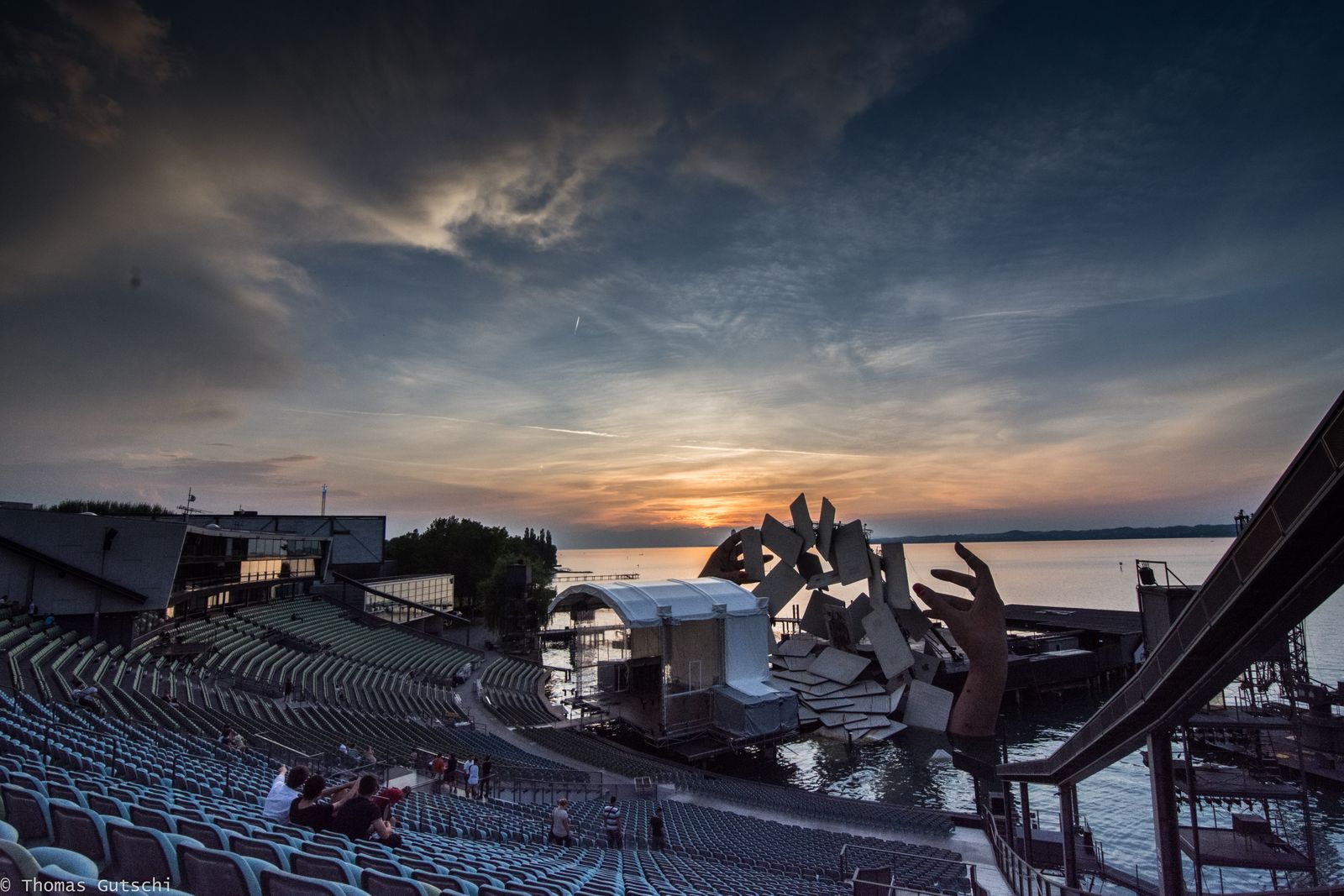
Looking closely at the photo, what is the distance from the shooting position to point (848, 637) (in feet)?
151

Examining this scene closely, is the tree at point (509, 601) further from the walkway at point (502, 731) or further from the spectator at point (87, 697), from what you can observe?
the spectator at point (87, 697)

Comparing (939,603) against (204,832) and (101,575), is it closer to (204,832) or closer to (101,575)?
(204,832)

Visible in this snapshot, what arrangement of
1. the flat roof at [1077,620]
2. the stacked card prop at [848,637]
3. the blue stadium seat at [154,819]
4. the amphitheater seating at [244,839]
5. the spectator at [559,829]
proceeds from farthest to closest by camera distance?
the flat roof at [1077,620], the stacked card prop at [848,637], the spectator at [559,829], the blue stadium seat at [154,819], the amphitheater seating at [244,839]

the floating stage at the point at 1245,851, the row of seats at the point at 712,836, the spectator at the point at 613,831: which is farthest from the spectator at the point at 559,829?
the floating stage at the point at 1245,851

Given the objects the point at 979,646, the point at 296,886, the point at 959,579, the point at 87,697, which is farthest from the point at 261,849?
the point at 959,579

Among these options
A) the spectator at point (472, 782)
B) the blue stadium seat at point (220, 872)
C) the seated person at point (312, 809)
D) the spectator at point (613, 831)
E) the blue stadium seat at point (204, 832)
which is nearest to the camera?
the blue stadium seat at point (220, 872)

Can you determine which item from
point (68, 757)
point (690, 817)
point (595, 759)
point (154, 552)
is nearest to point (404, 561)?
point (154, 552)

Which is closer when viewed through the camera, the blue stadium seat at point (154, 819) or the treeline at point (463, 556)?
the blue stadium seat at point (154, 819)

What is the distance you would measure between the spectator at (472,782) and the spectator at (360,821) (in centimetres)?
1160

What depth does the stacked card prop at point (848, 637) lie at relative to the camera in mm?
39062

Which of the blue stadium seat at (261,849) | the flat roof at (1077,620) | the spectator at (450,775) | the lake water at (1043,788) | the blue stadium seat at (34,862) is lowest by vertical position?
the lake water at (1043,788)

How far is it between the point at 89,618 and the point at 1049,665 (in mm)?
55584

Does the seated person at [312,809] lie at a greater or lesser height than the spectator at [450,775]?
greater

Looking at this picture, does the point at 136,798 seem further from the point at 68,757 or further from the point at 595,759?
the point at 595,759
